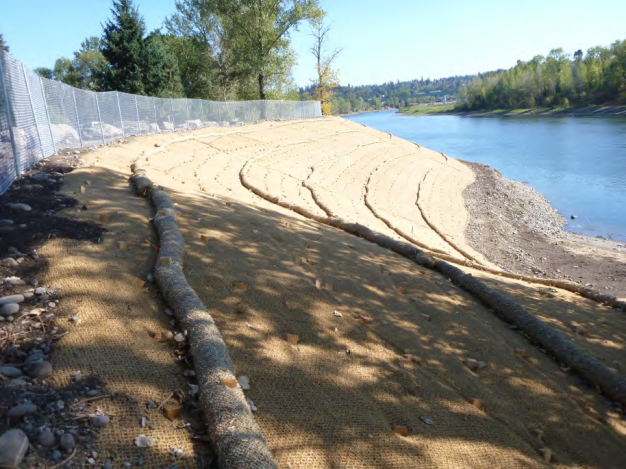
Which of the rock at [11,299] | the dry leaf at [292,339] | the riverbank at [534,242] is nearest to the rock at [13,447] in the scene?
the rock at [11,299]

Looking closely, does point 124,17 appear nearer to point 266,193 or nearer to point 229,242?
point 266,193

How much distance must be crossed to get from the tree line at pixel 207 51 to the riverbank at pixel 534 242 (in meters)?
23.0

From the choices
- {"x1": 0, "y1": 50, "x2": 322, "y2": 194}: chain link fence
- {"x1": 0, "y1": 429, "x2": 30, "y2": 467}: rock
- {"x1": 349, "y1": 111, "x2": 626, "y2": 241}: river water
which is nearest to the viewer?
{"x1": 0, "y1": 429, "x2": 30, "y2": 467}: rock

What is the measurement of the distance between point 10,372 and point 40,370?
0.16 metres

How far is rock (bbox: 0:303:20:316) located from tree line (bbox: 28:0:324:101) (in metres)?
31.3

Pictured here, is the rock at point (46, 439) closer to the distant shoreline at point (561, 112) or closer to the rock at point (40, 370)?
the rock at point (40, 370)

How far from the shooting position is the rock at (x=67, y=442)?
7.70 feet

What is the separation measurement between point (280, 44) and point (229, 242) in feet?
125

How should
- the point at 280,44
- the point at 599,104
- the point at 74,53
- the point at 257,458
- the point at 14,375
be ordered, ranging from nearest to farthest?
the point at 257,458
the point at 14,375
the point at 280,44
the point at 74,53
the point at 599,104

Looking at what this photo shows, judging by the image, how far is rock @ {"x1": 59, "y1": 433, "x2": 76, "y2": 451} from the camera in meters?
2.35

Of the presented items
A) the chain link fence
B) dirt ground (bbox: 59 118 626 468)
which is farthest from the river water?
the chain link fence

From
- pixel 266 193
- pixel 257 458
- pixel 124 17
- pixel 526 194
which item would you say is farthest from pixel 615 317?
pixel 124 17

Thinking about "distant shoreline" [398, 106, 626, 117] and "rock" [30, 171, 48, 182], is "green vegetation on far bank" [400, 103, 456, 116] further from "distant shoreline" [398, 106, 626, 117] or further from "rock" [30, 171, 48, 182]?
"rock" [30, 171, 48, 182]

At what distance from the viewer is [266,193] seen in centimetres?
1355
